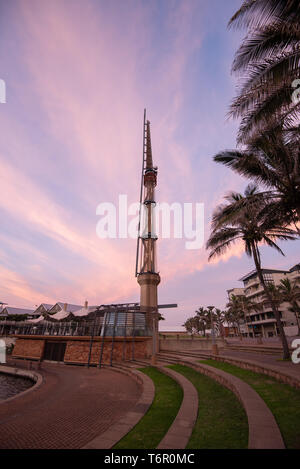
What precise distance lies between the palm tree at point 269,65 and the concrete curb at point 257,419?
30.9 feet

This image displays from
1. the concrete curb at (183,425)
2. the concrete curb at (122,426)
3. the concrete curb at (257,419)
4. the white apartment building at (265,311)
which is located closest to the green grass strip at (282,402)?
the concrete curb at (257,419)

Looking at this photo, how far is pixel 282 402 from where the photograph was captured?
5.94m

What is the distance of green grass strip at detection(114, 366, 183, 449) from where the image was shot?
4872 mm

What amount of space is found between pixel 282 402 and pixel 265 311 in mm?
74828

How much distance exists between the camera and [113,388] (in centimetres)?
1152

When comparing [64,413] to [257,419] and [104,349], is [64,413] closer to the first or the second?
[257,419]

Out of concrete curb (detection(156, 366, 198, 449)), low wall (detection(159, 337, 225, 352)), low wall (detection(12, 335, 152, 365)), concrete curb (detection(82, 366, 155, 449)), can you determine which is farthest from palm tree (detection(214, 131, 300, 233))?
low wall (detection(159, 337, 225, 352))

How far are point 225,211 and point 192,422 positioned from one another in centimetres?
1215

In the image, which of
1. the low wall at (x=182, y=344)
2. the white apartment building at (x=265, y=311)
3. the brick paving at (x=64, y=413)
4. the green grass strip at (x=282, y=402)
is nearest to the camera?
the green grass strip at (x=282, y=402)

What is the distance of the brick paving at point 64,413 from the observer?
5688 mm

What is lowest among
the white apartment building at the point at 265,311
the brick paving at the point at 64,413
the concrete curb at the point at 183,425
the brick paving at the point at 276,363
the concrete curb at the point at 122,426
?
the brick paving at the point at 64,413

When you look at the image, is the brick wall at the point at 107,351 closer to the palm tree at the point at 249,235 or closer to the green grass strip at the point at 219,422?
the palm tree at the point at 249,235

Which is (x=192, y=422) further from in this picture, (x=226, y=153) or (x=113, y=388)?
(x=226, y=153)
